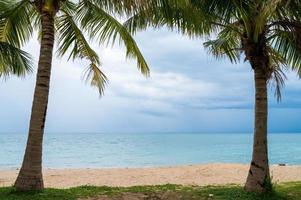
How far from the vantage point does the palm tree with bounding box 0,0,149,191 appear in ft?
37.4

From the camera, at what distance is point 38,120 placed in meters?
11.5

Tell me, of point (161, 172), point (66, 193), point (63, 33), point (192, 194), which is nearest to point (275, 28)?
point (192, 194)

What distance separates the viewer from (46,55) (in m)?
11.6

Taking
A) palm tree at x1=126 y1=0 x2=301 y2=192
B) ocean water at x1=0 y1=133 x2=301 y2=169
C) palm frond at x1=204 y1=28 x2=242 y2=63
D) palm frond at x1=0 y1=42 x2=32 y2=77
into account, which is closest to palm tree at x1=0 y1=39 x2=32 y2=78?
palm frond at x1=0 y1=42 x2=32 y2=77

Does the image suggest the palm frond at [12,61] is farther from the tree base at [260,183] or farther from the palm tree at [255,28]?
the tree base at [260,183]

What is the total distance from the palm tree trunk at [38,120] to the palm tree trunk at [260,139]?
4.82 m

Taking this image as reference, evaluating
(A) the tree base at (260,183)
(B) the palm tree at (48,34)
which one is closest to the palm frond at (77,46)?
(B) the palm tree at (48,34)

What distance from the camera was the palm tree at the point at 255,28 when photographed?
1087cm


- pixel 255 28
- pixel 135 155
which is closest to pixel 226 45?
pixel 255 28

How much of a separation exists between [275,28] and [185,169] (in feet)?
40.4

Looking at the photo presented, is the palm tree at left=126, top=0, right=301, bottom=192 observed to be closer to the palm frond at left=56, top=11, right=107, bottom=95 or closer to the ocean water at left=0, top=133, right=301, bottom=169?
the palm frond at left=56, top=11, right=107, bottom=95

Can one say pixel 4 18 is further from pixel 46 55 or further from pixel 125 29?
pixel 125 29

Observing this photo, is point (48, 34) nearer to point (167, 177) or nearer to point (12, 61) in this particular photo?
point (12, 61)

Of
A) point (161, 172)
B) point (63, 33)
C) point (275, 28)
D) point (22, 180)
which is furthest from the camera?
point (161, 172)
